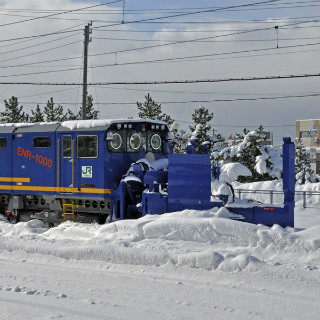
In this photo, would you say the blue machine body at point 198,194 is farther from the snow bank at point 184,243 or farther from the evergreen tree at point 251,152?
the evergreen tree at point 251,152

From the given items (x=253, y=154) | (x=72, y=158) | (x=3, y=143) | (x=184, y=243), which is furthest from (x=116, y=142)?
(x=253, y=154)

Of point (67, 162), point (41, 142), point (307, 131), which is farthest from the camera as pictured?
point (307, 131)

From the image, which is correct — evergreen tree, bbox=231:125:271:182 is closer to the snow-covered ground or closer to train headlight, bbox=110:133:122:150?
train headlight, bbox=110:133:122:150

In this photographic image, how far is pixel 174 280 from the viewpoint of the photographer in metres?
7.72

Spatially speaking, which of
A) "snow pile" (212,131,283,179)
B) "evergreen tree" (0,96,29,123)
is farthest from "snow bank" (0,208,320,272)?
"evergreen tree" (0,96,29,123)

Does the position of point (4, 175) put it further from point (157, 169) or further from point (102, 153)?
point (157, 169)

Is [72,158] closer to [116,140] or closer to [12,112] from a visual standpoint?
[116,140]

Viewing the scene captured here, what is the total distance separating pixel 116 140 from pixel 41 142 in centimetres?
241

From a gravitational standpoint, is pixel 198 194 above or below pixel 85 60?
below

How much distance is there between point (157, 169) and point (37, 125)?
3.78 metres

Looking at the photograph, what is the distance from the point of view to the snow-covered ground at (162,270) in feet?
20.4

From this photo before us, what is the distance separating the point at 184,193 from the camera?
11.7 metres

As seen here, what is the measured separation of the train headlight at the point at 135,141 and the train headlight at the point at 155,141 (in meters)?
0.52

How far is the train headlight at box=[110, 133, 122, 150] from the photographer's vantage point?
13031 mm
